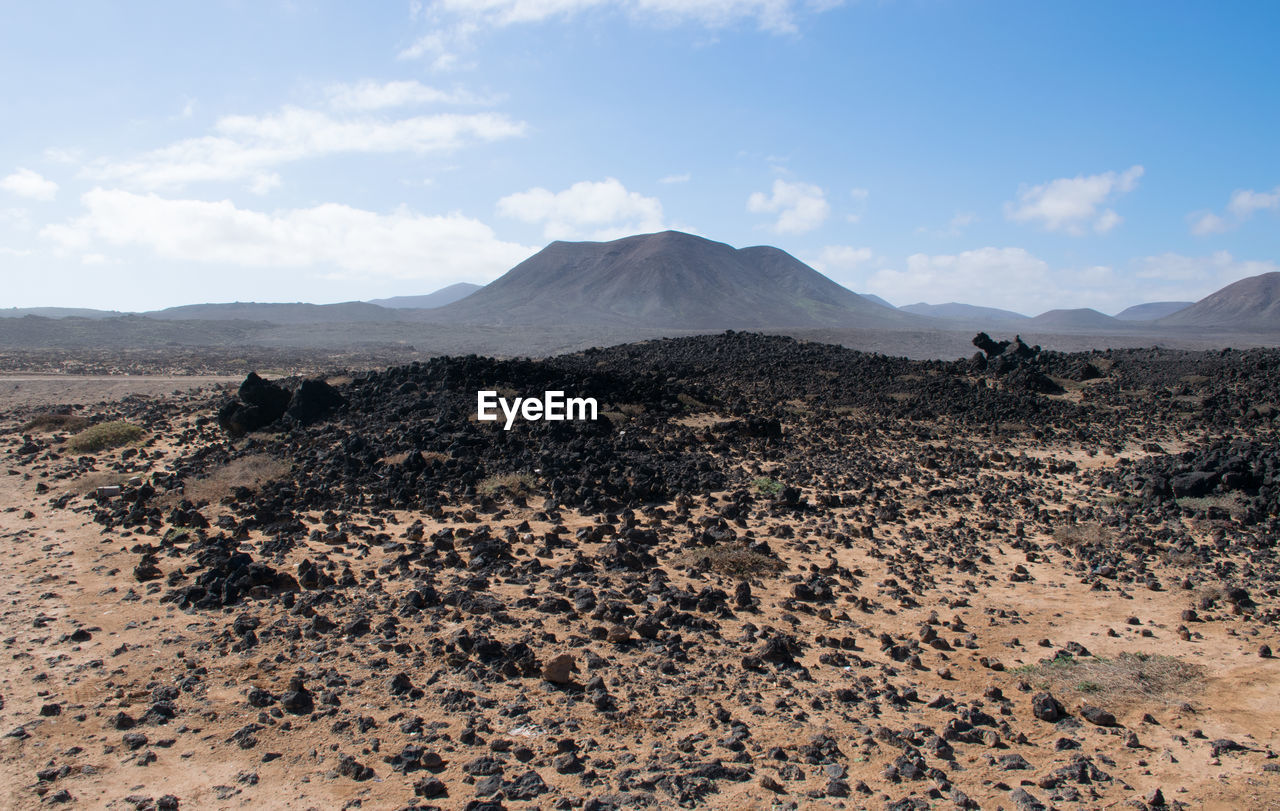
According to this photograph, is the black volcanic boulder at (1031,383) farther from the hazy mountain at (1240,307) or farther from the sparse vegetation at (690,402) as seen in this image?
the hazy mountain at (1240,307)

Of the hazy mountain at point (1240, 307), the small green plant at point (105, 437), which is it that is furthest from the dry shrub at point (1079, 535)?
the hazy mountain at point (1240, 307)

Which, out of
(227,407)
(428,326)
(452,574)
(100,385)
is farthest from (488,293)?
(452,574)

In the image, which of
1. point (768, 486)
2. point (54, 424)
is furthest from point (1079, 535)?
point (54, 424)

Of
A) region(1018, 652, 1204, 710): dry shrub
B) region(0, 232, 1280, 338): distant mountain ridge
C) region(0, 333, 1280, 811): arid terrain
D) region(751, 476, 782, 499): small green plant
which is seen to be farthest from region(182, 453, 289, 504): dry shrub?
region(0, 232, 1280, 338): distant mountain ridge

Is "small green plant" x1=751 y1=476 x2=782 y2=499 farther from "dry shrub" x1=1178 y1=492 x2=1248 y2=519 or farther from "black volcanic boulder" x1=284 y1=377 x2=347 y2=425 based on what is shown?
"black volcanic boulder" x1=284 y1=377 x2=347 y2=425

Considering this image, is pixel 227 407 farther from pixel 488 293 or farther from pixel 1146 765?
pixel 488 293

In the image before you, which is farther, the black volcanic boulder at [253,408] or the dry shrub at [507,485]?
the black volcanic boulder at [253,408]

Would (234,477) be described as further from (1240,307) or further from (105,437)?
(1240,307)

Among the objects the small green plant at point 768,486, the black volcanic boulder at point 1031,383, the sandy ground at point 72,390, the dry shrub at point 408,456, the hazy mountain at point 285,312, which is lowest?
the small green plant at point 768,486

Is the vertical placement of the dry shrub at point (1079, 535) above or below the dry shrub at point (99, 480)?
below
